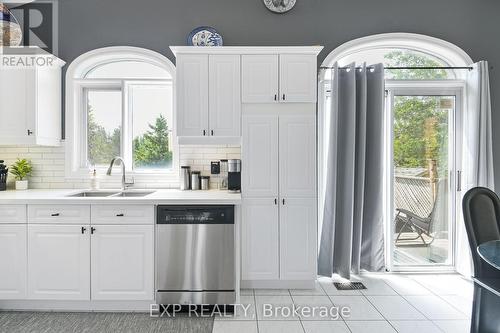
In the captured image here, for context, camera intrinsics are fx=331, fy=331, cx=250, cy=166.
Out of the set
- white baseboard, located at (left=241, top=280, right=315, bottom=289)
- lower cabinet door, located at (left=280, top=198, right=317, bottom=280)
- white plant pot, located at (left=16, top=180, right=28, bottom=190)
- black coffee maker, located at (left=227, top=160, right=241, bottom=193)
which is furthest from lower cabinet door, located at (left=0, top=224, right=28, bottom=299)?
lower cabinet door, located at (left=280, top=198, right=317, bottom=280)

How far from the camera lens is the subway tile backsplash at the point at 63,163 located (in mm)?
3639

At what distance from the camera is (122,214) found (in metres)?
2.80

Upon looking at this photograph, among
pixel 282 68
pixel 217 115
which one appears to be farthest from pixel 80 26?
pixel 282 68

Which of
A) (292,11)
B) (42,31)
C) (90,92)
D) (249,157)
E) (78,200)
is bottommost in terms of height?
(78,200)

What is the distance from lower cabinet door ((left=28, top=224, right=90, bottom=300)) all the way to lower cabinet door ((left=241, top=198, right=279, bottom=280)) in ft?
4.63

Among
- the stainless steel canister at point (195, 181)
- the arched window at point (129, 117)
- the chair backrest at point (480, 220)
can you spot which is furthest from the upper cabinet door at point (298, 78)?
the chair backrest at point (480, 220)

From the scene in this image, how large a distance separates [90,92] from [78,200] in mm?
1568

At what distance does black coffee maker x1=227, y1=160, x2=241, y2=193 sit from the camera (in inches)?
132

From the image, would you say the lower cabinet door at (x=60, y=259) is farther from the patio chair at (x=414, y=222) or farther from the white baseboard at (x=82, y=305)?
the patio chair at (x=414, y=222)

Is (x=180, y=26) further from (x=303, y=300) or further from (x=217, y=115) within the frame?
(x=303, y=300)

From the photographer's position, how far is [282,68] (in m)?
3.25

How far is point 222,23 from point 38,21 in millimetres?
2052

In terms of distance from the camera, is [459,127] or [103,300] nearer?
[103,300]

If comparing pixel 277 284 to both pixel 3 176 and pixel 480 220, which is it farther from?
pixel 3 176
